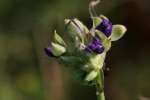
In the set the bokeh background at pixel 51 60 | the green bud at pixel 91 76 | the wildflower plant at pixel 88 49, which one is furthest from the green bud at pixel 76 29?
the bokeh background at pixel 51 60

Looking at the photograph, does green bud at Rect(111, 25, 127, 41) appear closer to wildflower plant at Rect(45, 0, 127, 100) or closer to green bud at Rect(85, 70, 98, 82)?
A: wildflower plant at Rect(45, 0, 127, 100)

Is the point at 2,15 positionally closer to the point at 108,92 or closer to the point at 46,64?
the point at 46,64

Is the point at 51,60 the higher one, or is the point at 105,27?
the point at 105,27

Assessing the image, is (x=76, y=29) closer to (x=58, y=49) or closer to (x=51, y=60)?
(x=58, y=49)

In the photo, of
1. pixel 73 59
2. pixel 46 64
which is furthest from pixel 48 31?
pixel 73 59

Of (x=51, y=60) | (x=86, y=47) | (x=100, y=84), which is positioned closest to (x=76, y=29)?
(x=86, y=47)

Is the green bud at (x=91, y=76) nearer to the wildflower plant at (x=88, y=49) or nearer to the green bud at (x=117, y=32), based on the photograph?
the wildflower plant at (x=88, y=49)
